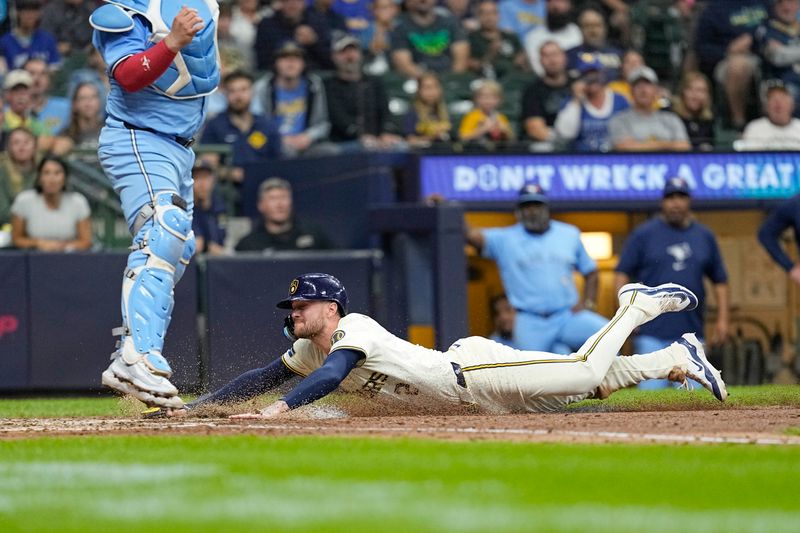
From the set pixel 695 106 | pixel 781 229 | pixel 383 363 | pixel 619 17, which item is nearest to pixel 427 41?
pixel 619 17

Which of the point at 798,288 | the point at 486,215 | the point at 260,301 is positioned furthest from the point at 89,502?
Answer: the point at 798,288

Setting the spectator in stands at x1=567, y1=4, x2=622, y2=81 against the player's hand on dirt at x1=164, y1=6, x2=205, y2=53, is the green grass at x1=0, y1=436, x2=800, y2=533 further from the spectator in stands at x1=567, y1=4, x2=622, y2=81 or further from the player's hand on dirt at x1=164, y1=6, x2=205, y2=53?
the spectator in stands at x1=567, y1=4, x2=622, y2=81

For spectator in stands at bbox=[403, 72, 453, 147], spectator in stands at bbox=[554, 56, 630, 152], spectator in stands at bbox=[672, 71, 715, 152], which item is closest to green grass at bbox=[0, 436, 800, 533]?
spectator in stands at bbox=[403, 72, 453, 147]

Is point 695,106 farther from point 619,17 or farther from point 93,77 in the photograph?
point 93,77

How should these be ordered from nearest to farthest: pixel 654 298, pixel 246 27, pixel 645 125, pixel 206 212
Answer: pixel 654 298 < pixel 206 212 < pixel 645 125 < pixel 246 27

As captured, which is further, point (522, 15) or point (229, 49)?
point (522, 15)

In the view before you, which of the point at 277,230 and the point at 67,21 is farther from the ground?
the point at 67,21
